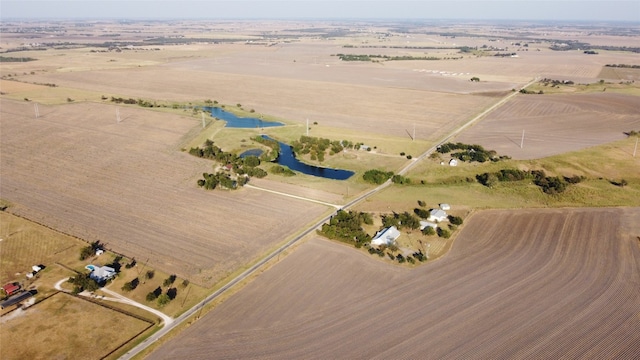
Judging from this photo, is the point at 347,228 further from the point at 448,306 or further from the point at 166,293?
the point at 166,293

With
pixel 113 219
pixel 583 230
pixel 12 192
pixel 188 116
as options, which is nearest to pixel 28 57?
pixel 188 116

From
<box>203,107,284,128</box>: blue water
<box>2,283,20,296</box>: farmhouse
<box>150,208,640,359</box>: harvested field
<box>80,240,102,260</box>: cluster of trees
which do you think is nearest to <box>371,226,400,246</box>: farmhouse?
<box>150,208,640,359</box>: harvested field

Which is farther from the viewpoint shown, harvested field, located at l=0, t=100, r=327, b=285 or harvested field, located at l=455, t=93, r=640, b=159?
harvested field, located at l=455, t=93, r=640, b=159

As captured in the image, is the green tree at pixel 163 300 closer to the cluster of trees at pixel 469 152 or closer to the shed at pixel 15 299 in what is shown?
the shed at pixel 15 299

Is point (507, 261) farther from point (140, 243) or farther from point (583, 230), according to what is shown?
point (140, 243)

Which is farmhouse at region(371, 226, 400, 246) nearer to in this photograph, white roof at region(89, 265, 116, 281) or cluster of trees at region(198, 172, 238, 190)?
cluster of trees at region(198, 172, 238, 190)
